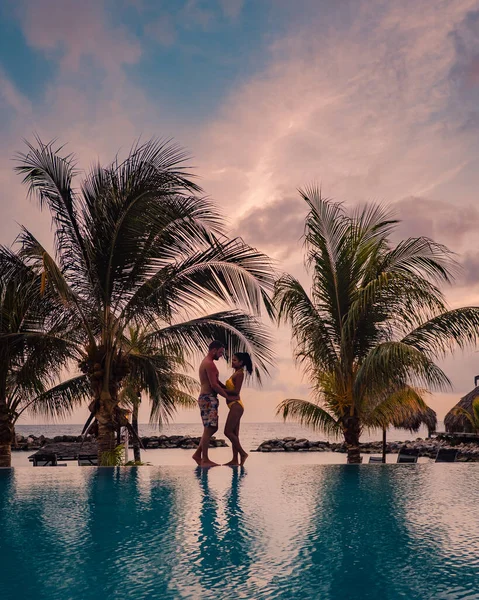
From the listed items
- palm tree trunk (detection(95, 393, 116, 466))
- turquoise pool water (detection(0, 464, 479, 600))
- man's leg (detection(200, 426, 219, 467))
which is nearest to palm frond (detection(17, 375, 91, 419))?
palm tree trunk (detection(95, 393, 116, 466))

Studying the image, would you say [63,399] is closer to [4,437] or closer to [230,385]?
[4,437]

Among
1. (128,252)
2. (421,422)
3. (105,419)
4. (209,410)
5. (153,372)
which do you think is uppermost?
(128,252)

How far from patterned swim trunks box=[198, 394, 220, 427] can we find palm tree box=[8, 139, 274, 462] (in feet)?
5.50

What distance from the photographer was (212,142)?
14.3 metres

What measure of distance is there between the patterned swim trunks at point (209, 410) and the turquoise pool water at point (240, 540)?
1010 mm

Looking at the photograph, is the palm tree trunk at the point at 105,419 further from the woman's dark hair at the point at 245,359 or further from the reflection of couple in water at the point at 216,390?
the woman's dark hair at the point at 245,359

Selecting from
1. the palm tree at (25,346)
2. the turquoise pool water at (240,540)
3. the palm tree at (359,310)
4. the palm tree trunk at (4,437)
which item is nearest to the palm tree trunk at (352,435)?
the palm tree at (359,310)

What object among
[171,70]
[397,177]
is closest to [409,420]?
[397,177]

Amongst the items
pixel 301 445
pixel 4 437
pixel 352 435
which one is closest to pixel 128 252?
pixel 4 437

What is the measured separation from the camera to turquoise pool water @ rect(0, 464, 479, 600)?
118 inches

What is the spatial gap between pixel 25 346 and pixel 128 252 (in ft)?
9.80

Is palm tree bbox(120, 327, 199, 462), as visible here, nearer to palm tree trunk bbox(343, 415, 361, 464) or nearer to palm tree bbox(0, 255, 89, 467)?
palm tree bbox(0, 255, 89, 467)

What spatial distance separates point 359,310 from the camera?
10664 mm

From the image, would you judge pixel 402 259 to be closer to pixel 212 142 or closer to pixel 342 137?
pixel 342 137
